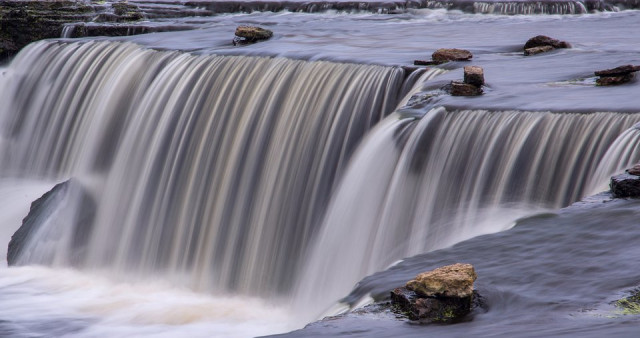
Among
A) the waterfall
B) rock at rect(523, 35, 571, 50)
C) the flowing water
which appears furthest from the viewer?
rock at rect(523, 35, 571, 50)

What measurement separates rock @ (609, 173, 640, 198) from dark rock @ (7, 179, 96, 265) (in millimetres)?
5839

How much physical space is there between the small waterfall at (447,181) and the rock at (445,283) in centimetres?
198

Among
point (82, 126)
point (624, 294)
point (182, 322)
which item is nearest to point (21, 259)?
point (82, 126)

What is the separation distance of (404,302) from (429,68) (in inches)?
204

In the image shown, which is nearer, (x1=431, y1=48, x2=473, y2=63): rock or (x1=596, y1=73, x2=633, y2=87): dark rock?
(x1=596, y1=73, x2=633, y2=87): dark rock

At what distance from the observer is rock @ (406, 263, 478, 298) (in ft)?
14.4

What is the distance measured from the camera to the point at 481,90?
338 inches

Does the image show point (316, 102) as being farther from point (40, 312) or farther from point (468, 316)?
point (468, 316)

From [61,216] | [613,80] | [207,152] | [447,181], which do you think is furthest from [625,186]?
[61,216]

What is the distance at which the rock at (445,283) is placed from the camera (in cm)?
439

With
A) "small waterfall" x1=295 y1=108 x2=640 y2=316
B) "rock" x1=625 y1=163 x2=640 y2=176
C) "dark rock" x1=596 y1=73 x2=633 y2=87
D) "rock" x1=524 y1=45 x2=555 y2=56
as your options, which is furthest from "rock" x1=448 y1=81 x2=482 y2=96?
"rock" x1=625 y1=163 x2=640 y2=176

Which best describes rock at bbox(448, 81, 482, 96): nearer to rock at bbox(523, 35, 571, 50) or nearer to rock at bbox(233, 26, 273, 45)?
rock at bbox(523, 35, 571, 50)

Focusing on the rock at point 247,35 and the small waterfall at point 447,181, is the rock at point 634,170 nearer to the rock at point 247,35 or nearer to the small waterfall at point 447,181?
the small waterfall at point 447,181

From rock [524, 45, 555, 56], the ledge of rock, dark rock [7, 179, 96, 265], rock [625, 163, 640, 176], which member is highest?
rock [524, 45, 555, 56]
